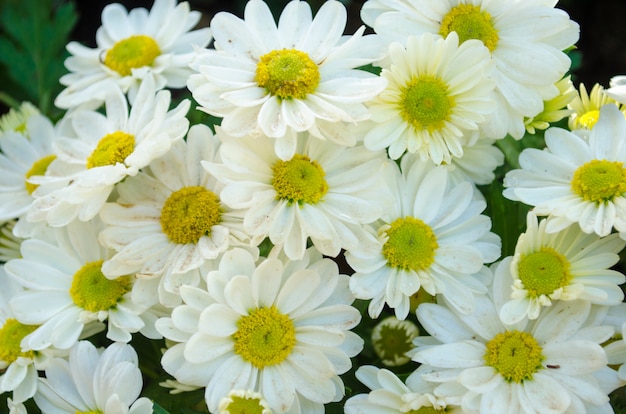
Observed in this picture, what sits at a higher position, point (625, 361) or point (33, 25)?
point (625, 361)

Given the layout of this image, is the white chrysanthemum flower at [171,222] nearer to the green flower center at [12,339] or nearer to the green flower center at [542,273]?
the green flower center at [12,339]

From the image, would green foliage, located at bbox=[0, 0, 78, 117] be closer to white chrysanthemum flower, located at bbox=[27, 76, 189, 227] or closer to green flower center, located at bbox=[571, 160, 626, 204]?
white chrysanthemum flower, located at bbox=[27, 76, 189, 227]

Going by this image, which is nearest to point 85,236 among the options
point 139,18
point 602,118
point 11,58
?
point 139,18

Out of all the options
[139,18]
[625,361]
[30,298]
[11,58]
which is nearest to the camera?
[625,361]

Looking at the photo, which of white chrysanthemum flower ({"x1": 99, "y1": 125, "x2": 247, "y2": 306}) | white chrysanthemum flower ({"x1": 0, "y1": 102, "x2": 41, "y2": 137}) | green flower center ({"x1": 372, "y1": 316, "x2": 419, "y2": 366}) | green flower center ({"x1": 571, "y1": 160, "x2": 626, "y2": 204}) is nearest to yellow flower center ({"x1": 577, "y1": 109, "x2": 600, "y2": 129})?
green flower center ({"x1": 571, "y1": 160, "x2": 626, "y2": 204})

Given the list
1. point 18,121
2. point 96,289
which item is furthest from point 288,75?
point 18,121

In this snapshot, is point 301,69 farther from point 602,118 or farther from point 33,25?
point 33,25

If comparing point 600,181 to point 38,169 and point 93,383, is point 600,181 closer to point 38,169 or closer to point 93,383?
point 93,383
